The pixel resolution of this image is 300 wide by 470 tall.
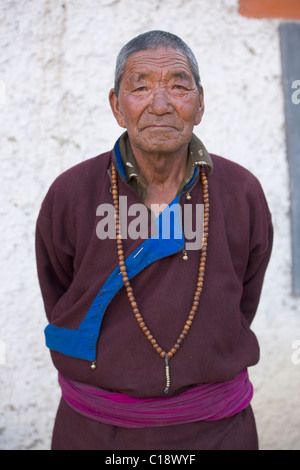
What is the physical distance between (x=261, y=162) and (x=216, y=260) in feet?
4.55

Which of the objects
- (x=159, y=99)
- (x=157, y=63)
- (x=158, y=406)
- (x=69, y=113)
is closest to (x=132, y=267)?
(x=158, y=406)

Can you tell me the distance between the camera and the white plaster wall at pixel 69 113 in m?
2.95

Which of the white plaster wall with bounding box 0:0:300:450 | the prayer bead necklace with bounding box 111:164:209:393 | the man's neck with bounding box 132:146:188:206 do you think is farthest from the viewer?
the white plaster wall with bounding box 0:0:300:450

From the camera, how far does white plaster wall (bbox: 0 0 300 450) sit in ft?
9.69

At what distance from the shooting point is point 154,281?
6.33 feet

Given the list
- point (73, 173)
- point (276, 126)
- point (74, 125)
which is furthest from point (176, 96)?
point (276, 126)

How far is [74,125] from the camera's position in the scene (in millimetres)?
3002

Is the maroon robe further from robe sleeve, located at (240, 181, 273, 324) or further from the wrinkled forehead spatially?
the wrinkled forehead

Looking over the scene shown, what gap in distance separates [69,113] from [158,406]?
181 centimetres

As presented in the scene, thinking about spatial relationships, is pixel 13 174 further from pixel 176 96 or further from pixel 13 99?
pixel 176 96

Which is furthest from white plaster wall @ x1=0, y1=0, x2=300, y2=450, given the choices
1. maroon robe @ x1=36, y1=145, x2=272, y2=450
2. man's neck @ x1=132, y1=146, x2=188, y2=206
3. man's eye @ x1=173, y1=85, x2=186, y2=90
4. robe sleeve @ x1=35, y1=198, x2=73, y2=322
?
man's eye @ x1=173, y1=85, x2=186, y2=90

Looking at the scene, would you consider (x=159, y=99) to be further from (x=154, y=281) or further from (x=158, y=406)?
(x=158, y=406)

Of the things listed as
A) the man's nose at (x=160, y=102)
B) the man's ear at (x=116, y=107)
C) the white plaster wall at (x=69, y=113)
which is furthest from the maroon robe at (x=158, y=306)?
the white plaster wall at (x=69, y=113)

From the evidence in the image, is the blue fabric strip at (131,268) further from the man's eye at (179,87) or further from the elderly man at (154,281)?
the man's eye at (179,87)
